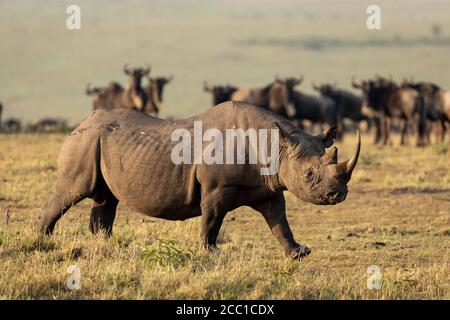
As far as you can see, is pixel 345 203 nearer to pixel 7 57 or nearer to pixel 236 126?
pixel 236 126

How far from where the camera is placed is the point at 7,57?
269 feet

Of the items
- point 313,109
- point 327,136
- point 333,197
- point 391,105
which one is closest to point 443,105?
point 391,105

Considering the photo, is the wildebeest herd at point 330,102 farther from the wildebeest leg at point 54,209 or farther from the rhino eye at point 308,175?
the rhino eye at point 308,175

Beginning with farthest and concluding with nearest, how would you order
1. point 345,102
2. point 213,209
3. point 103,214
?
point 345,102
point 103,214
point 213,209

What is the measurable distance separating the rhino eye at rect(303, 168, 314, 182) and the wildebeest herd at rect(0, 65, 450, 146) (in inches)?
769

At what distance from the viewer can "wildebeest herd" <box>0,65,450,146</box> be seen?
30984 mm

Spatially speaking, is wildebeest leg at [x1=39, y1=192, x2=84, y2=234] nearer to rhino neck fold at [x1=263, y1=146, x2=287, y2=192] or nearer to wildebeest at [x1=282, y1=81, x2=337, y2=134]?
rhino neck fold at [x1=263, y1=146, x2=287, y2=192]

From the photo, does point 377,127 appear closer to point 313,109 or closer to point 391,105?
point 391,105

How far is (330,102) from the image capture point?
115ft

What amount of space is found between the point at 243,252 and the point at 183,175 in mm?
1072

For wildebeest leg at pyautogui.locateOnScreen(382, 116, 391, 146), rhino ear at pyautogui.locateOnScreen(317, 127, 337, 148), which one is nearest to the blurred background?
wildebeest leg at pyautogui.locateOnScreen(382, 116, 391, 146)

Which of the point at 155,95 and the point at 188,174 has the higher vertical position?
the point at 155,95

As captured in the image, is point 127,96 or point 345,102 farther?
point 345,102

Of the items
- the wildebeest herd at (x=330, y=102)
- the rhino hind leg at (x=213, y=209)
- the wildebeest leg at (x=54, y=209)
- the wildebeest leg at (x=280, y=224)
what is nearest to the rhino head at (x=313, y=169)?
the wildebeest leg at (x=280, y=224)
